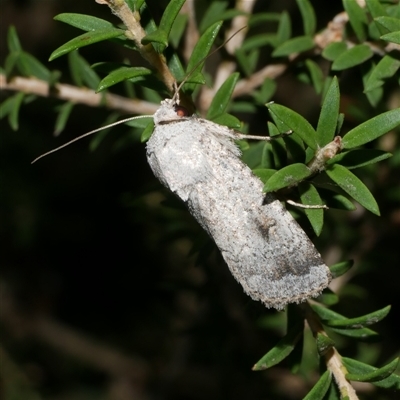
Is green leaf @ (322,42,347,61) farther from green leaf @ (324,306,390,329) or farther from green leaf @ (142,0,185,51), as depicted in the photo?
green leaf @ (324,306,390,329)

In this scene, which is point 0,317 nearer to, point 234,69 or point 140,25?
point 234,69

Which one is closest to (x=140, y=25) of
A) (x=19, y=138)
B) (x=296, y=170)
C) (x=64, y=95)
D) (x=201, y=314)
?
(x=296, y=170)

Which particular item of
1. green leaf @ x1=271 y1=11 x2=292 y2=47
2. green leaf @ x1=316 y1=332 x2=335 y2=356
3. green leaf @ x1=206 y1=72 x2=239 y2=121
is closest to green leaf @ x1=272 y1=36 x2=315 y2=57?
green leaf @ x1=271 y1=11 x2=292 y2=47

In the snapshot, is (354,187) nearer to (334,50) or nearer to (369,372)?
(369,372)

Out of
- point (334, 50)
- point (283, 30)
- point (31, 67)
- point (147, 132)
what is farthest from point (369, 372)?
point (31, 67)

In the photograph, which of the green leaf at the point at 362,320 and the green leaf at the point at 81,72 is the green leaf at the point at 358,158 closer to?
the green leaf at the point at 362,320

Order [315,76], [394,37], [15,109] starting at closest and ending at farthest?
[394,37]
[315,76]
[15,109]
